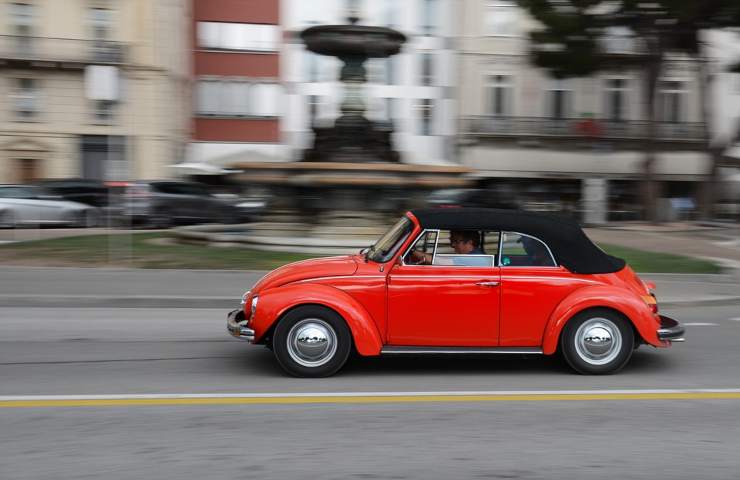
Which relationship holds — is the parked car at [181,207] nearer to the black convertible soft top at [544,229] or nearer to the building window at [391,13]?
the building window at [391,13]

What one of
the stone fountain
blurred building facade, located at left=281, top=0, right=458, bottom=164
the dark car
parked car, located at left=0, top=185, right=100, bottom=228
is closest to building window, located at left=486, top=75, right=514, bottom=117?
blurred building facade, located at left=281, top=0, right=458, bottom=164

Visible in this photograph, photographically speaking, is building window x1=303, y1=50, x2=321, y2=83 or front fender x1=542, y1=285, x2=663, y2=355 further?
building window x1=303, y1=50, x2=321, y2=83

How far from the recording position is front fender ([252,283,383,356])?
6965mm

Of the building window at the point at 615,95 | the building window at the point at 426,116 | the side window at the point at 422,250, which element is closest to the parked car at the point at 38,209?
the building window at the point at 426,116

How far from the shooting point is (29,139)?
130 feet

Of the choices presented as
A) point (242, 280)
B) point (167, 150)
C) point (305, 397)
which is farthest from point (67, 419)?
point (167, 150)

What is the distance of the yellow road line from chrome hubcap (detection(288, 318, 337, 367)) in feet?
2.00

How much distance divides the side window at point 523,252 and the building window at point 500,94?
35.4 metres

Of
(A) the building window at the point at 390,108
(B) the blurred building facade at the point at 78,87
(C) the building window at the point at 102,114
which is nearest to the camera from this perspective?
(B) the blurred building facade at the point at 78,87

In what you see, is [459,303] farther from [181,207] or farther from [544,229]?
[181,207]

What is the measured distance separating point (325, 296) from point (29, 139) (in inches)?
1431

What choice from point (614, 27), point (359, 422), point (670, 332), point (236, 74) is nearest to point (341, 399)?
point (359, 422)

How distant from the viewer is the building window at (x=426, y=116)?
43.7 metres

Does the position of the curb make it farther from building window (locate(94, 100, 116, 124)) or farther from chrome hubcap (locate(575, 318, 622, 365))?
building window (locate(94, 100, 116, 124))
